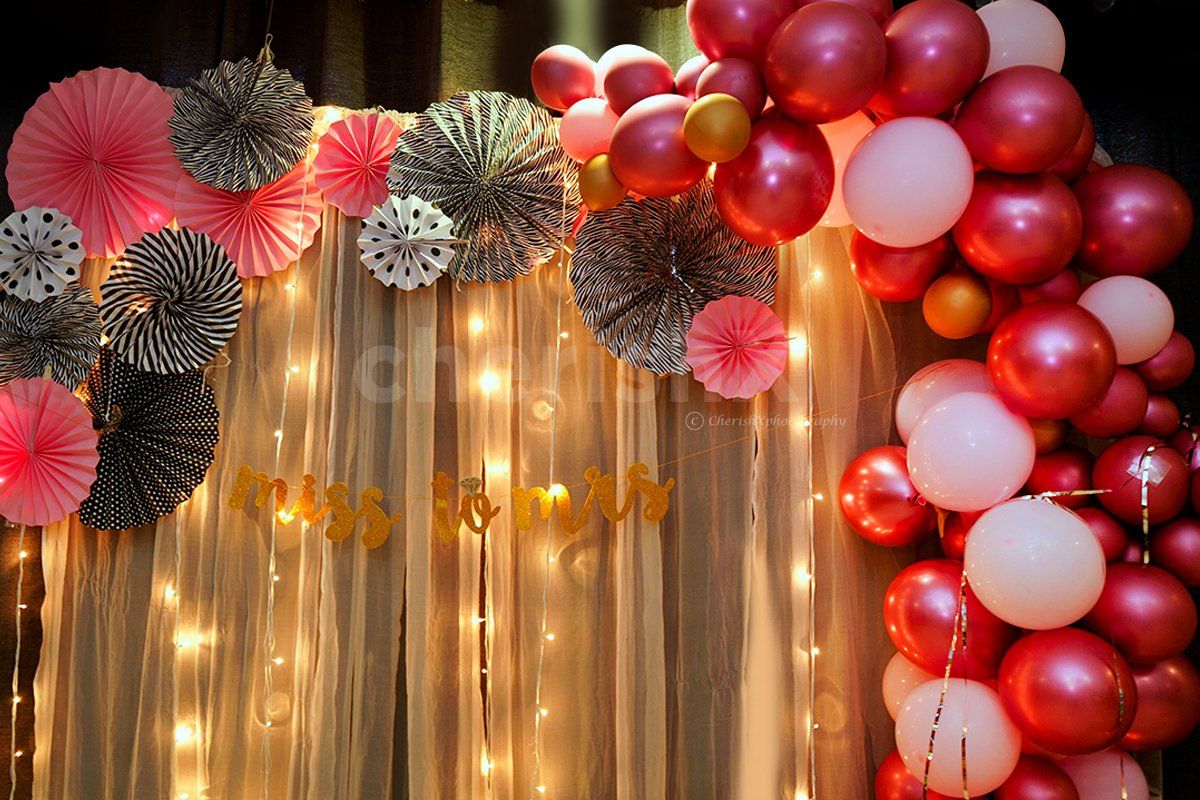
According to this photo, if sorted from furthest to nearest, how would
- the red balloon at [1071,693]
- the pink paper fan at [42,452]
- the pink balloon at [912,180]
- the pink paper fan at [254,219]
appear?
the pink paper fan at [254,219]
the pink paper fan at [42,452]
the pink balloon at [912,180]
the red balloon at [1071,693]

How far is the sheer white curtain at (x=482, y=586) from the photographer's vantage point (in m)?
1.98

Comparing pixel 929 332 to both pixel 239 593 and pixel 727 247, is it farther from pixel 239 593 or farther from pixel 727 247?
pixel 239 593

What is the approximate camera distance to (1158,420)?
1792 millimetres

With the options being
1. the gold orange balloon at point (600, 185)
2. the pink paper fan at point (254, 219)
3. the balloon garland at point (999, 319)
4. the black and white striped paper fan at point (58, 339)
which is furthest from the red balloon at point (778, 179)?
the black and white striped paper fan at point (58, 339)

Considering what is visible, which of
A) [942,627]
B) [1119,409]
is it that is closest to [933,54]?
[1119,409]

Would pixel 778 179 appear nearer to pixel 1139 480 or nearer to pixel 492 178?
pixel 492 178

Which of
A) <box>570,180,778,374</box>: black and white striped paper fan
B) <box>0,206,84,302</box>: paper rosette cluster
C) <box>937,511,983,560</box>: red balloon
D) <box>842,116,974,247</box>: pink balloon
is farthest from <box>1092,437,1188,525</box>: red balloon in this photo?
<box>0,206,84,302</box>: paper rosette cluster

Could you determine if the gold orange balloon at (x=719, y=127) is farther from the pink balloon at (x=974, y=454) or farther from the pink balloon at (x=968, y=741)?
the pink balloon at (x=968, y=741)

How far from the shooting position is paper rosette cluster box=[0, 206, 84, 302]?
1999 millimetres

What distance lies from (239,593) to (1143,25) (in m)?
2.69

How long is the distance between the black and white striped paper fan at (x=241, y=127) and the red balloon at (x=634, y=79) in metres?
0.80

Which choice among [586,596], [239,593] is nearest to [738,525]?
[586,596]

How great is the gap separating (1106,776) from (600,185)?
164cm

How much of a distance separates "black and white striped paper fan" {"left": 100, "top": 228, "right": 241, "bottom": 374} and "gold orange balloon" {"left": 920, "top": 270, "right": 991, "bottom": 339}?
166cm
